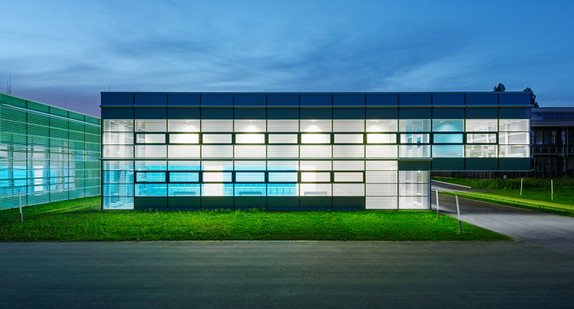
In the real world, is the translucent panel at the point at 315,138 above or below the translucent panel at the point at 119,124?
below

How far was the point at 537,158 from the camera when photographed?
52.7 metres

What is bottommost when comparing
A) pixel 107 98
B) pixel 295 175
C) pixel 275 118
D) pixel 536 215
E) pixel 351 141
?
pixel 536 215

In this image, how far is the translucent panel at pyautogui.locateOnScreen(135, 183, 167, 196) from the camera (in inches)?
910

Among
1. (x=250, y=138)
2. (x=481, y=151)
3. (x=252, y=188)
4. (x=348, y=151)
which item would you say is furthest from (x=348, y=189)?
(x=481, y=151)

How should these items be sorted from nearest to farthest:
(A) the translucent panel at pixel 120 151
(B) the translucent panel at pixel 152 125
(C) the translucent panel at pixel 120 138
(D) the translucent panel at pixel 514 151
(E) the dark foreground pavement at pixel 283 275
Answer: (E) the dark foreground pavement at pixel 283 275 → (D) the translucent panel at pixel 514 151 → (A) the translucent panel at pixel 120 151 → (C) the translucent panel at pixel 120 138 → (B) the translucent panel at pixel 152 125

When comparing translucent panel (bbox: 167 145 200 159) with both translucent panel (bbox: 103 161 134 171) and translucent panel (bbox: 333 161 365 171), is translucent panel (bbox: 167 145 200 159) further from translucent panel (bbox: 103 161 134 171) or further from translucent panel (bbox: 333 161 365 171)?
translucent panel (bbox: 333 161 365 171)

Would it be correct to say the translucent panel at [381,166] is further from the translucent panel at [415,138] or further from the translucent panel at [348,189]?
the translucent panel at [415,138]

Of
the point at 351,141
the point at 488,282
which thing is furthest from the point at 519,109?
the point at 488,282

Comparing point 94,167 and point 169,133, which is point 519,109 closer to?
point 169,133

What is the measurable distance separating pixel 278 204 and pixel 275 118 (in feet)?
21.6

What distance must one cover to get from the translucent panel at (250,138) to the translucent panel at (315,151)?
3195mm

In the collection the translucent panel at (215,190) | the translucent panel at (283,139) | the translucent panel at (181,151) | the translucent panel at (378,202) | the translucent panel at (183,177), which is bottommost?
the translucent panel at (378,202)

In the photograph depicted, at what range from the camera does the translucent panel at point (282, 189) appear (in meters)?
23.3

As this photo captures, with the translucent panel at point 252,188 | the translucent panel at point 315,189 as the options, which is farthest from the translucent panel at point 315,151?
the translucent panel at point 252,188
